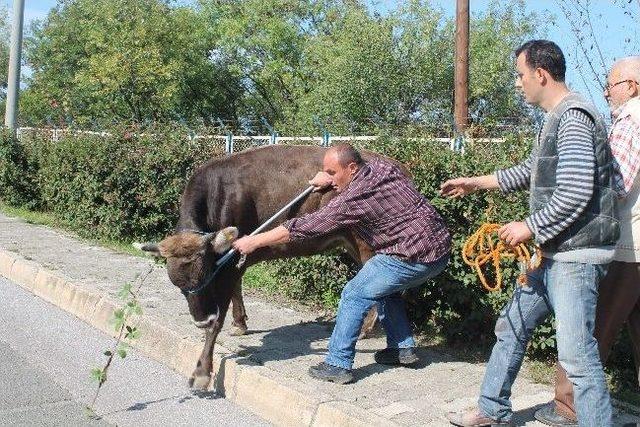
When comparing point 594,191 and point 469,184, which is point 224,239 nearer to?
point 469,184

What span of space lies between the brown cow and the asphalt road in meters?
0.33

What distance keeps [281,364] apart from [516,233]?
8.36ft

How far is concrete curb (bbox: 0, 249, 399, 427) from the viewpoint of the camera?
4640 mm

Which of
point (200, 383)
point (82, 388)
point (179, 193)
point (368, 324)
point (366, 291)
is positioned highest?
point (179, 193)

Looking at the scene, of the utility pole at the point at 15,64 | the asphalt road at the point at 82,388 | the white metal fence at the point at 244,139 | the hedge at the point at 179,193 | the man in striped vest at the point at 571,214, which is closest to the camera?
the man in striped vest at the point at 571,214

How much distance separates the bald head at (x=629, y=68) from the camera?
4070 mm

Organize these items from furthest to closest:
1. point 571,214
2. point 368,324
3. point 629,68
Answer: point 368,324
point 629,68
point 571,214

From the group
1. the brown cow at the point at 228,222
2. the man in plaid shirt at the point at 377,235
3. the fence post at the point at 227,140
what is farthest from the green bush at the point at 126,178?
the man in plaid shirt at the point at 377,235

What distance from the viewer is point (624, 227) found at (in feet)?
13.0

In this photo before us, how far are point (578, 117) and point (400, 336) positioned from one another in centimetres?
256

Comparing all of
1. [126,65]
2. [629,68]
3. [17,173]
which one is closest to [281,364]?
[629,68]

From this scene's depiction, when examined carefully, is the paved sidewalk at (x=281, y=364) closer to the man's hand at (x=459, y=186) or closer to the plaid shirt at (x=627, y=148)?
the man's hand at (x=459, y=186)

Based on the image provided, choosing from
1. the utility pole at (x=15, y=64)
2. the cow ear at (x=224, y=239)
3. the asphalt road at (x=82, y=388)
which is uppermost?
the utility pole at (x=15, y=64)

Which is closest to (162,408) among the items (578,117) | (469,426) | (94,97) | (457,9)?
(469,426)
